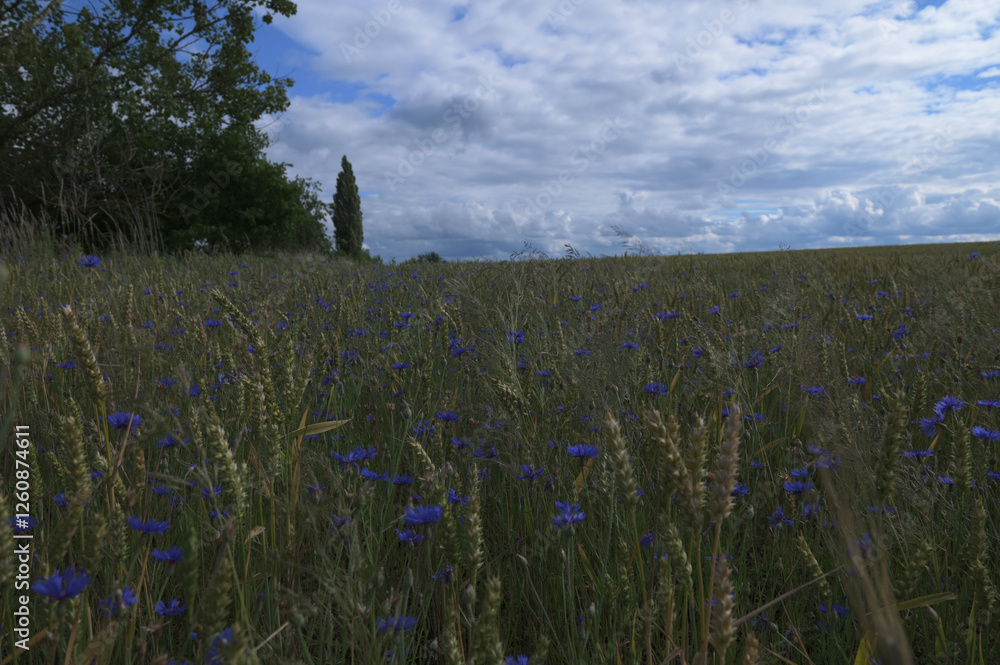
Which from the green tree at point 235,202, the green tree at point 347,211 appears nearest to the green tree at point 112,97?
the green tree at point 235,202

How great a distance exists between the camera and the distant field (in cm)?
99

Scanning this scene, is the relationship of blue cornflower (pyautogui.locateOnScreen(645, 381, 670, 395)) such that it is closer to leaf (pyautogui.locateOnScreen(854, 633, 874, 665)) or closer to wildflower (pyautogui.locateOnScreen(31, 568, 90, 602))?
leaf (pyautogui.locateOnScreen(854, 633, 874, 665))

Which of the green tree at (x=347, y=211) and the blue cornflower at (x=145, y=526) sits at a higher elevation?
the green tree at (x=347, y=211)

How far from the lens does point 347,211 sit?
129 feet

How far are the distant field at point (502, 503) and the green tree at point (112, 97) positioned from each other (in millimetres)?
12400

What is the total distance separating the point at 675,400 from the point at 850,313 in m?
2.28

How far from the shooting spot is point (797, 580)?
1680 mm

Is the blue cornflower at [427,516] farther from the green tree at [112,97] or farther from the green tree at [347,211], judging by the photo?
the green tree at [347,211]

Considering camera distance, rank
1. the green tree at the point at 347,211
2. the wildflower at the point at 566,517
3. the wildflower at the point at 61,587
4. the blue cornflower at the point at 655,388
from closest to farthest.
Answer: the wildflower at the point at 61,587, the wildflower at the point at 566,517, the blue cornflower at the point at 655,388, the green tree at the point at 347,211

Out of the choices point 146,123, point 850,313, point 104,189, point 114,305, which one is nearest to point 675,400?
point 850,313

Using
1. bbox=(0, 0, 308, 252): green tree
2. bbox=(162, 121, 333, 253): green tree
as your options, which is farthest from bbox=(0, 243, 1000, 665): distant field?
bbox=(162, 121, 333, 253): green tree

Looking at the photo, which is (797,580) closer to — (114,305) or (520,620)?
(520,620)

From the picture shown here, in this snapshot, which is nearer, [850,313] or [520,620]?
[520,620]

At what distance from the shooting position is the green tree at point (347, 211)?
1537 inches
